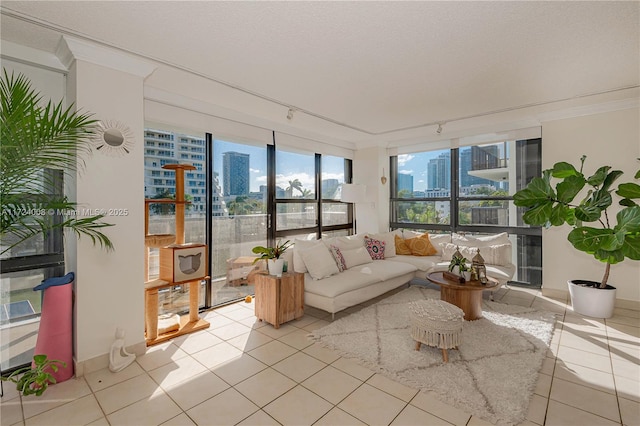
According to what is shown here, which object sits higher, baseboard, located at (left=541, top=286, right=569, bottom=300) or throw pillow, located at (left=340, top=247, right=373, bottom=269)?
throw pillow, located at (left=340, top=247, right=373, bottom=269)

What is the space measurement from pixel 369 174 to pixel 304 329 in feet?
11.9

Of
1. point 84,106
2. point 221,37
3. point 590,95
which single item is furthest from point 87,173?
point 590,95

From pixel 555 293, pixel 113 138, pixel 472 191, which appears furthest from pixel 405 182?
pixel 113 138

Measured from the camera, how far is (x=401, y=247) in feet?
17.4

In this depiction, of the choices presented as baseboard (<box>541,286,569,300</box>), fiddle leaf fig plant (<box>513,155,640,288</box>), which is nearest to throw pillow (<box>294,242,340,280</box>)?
fiddle leaf fig plant (<box>513,155,640,288</box>)

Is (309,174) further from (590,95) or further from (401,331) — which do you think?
(590,95)

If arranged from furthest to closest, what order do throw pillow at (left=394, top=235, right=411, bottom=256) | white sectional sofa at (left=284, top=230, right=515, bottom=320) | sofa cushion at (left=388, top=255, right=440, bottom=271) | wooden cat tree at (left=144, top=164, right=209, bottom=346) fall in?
throw pillow at (left=394, top=235, right=411, bottom=256)
sofa cushion at (left=388, top=255, right=440, bottom=271)
white sectional sofa at (left=284, top=230, right=515, bottom=320)
wooden cat tree at (left=144, top=164, right=209, bottom=346)

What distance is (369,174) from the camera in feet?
20.0

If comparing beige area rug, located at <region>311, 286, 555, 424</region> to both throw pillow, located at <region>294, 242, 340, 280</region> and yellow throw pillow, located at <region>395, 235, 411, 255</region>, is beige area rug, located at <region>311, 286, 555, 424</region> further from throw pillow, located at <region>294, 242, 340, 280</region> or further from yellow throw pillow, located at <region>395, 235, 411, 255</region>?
yellow throw pillow, located at <region>395, 235, 411, 255</region>

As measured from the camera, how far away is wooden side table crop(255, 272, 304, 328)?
11.0 ft

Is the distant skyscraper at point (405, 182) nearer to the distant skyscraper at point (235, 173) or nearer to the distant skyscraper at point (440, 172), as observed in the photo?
the distant skyscraper at point (440, 172)

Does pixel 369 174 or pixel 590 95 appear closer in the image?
pixel 590 95

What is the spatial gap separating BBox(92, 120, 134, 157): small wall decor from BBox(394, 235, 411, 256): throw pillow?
4.20 meters

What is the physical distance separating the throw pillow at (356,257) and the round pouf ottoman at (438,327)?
5.24ft
